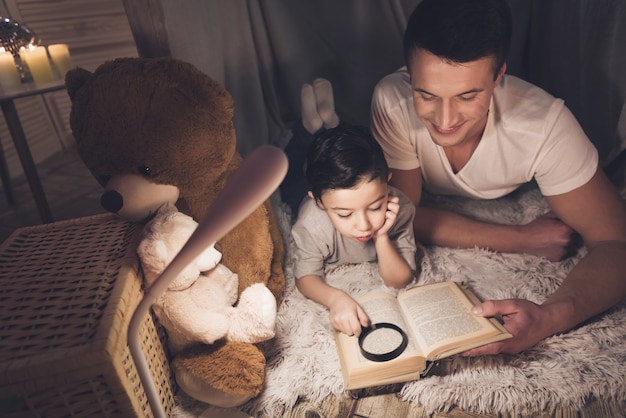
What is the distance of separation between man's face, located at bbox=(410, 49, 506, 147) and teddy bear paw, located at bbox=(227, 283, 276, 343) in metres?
0.55

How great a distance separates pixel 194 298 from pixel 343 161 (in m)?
0.42

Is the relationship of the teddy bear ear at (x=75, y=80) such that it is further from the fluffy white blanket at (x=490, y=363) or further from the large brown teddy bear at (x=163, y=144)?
the fluffy white blanket at (x=490, y=363)

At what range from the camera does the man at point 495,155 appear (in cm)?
92

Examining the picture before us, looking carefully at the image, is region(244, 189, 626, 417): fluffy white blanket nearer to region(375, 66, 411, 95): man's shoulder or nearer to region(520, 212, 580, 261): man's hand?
region(520, 212, 580, 261): man's hand

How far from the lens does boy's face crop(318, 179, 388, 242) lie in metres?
0.96

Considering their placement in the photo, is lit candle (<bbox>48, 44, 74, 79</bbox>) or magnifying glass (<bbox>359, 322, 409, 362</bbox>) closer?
magnifying glass (<bbox>359, 322, 409, 362</bbox>)

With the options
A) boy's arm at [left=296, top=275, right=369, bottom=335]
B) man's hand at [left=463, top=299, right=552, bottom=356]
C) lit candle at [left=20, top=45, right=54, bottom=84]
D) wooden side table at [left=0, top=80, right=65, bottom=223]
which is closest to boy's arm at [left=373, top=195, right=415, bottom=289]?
boy's arm at [left=296, top=275, right=369, bottom=335]

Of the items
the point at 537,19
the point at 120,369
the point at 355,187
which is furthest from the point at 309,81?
the point at 120,369

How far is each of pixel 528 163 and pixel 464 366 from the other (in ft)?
1.72

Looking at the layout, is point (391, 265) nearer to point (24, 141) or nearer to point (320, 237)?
point (320, 237)

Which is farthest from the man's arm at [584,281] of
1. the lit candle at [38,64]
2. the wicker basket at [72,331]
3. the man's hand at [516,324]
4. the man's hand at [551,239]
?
the lit candle at [38,64]

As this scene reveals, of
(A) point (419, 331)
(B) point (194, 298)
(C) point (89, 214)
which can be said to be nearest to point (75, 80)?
(B) point (194, 298)

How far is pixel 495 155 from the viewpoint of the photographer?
115 cm

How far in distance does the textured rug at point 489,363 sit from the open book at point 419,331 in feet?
0.24
